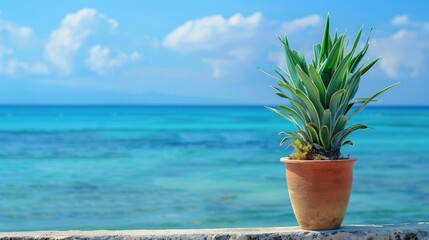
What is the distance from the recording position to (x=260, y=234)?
12.7 ft

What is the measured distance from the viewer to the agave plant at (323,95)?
12.7 feet

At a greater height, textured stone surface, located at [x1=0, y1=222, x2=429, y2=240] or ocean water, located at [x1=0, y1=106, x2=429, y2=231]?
textured stone surface, located at [x1=0, y1=222, x2=429, y2=240]

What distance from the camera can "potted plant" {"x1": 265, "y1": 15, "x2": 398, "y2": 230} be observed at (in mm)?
3846

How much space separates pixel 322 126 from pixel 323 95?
156 millimetres

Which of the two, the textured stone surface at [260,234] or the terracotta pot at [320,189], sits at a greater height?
the terracotta pot at [320,189]

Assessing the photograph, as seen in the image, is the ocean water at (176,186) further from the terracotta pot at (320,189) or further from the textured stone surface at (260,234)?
the terracotta pot at (320,189)

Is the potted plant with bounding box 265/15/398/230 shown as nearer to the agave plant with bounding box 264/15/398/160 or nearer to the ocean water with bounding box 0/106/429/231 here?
the agave plant with bounding box 264/15/398/160

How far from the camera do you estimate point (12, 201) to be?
11734mm

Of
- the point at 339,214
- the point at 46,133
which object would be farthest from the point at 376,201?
the point at 46,133

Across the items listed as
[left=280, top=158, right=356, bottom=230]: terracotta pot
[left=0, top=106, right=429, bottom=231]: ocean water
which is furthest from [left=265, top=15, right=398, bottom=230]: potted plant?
[left=0, top=106, right=429, bottom=231]: ocean water

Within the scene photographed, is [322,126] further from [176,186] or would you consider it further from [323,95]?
[176,186]

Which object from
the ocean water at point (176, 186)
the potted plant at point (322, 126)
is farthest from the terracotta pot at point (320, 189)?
the ocean water at point (176, 186)

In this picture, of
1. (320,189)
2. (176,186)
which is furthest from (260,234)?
(176,186)

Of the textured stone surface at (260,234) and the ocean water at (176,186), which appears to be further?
the ocean water at (176,186)
